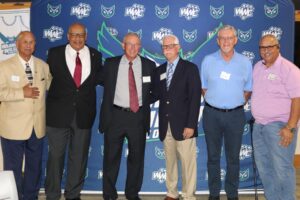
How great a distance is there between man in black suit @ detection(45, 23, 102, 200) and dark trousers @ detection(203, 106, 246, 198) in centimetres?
117

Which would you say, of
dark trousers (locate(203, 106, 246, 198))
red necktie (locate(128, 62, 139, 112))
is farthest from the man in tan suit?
dark trousers (locate(203, 106, 246, 198))

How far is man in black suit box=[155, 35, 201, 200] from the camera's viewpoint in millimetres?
3576

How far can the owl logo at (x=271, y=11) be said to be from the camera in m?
4.09

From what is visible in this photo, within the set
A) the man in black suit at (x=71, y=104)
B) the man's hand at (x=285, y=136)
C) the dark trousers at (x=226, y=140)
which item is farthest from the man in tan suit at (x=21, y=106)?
the man's hand at (x=285, y=136)

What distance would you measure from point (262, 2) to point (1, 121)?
295cm

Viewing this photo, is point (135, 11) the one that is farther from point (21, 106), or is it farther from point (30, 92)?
point (21, 106)

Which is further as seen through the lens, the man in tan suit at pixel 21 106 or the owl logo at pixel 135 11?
the owl logo at pixel 135 11

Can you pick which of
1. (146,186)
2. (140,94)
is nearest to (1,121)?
(140,94)

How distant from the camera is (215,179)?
3752 millimetres

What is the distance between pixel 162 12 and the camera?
→ 4.04 meters

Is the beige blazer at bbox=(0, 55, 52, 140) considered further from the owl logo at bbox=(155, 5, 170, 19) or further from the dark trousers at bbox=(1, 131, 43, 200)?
the owl logo at bbox=(155, 5, 170, 19)

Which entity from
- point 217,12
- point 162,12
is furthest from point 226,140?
point 162,12

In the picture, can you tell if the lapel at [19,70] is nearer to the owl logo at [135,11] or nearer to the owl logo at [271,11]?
the owl logo at [135,11]

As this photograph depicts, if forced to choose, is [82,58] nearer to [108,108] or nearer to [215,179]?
[108,108]
